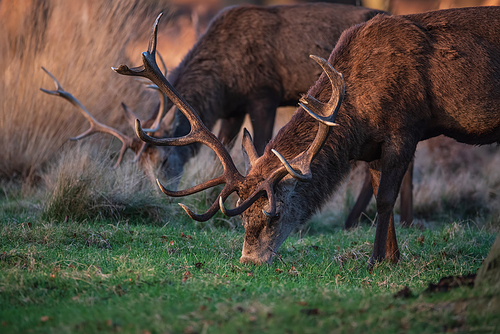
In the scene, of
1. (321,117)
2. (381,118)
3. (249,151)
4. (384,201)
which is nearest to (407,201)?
(384,201)

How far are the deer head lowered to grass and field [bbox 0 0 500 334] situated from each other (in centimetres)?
57

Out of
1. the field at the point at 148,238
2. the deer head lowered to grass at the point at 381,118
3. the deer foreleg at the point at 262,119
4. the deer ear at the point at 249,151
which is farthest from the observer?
the deer foreleg at the point at 262,119

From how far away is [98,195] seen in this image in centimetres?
659

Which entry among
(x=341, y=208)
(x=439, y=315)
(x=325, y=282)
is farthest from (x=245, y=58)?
(x=439, y=315)

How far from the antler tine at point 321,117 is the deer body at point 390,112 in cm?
32

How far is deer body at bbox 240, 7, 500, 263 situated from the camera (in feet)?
16.1

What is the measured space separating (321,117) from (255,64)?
3955 millimetres

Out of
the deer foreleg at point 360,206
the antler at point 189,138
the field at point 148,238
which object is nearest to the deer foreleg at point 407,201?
the deer foreleg at point 360,206

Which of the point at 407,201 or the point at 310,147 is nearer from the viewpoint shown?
the point at 310,147

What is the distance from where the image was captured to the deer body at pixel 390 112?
4.90 meters

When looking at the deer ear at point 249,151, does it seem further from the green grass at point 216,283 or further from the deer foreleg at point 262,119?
the deer foreleg at point 262,119

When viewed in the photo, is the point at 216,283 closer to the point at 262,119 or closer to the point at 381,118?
the point at 381,118

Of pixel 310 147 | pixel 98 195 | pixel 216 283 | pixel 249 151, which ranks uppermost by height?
A: pixel 310 147

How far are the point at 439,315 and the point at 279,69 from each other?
592 centimetres
